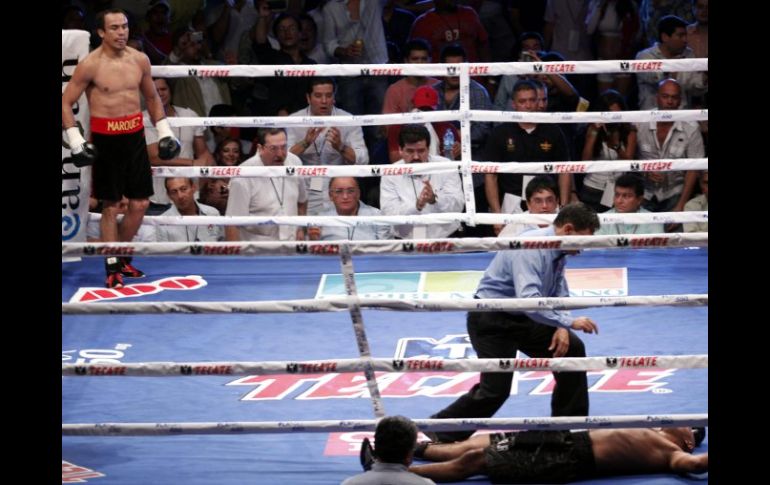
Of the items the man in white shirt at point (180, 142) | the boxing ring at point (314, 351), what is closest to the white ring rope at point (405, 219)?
the boxing ring at point (314, 351)

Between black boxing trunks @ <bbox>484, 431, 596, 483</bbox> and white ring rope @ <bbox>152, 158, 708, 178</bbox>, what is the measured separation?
2.41 meters

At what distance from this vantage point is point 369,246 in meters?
3.94

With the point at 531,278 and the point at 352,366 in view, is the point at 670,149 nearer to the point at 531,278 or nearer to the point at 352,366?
the point at 531,278

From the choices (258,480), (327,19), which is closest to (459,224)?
(327,19)

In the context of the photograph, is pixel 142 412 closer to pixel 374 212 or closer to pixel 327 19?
pixel 374 212

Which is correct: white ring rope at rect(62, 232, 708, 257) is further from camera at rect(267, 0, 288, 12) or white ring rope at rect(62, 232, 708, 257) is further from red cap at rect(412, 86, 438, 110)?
camera at rect(267, 0, 288, 12)

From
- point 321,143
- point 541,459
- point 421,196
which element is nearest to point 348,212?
point 421,196

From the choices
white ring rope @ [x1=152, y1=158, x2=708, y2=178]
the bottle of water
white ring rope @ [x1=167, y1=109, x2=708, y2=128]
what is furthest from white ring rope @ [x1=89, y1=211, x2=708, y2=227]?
the bottle of water

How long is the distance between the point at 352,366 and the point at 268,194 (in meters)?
3.73

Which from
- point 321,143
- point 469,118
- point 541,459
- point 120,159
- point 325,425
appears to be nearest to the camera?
point 325,425

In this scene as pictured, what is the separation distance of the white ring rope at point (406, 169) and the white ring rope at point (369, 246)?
286 cm

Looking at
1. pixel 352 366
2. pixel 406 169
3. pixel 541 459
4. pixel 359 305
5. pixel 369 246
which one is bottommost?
pixel 541 459

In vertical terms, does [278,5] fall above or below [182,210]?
above

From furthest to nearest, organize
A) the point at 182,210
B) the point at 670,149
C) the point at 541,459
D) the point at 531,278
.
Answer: the point at 670,149, the point at 182,210, the point at 531,278, the point at 541,459
